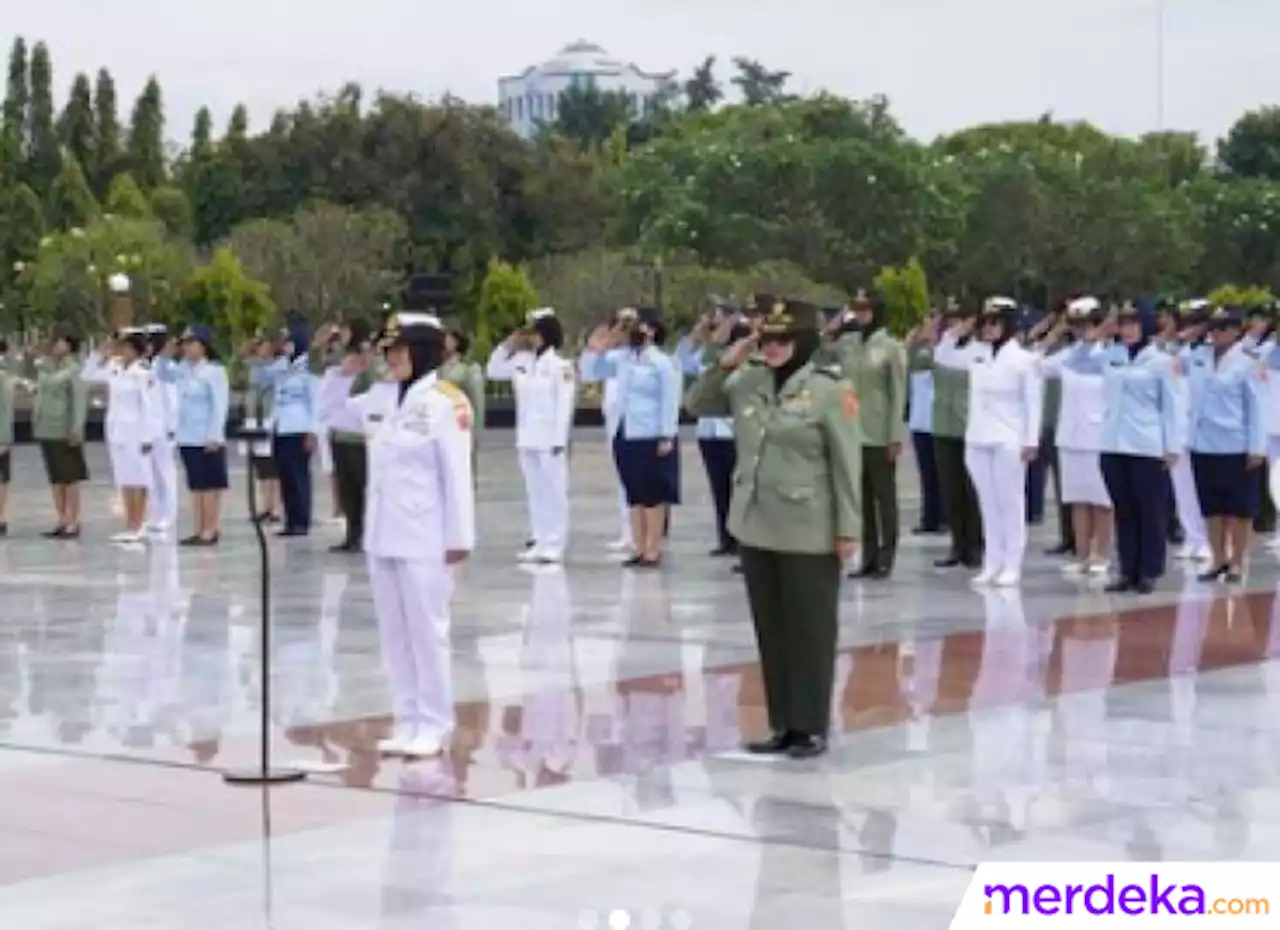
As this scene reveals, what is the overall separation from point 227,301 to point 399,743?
34.5 m

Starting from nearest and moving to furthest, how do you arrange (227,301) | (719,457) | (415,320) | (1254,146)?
1. (415,320)
2. (719,457)
3. (227,301)
4. (1254,146)

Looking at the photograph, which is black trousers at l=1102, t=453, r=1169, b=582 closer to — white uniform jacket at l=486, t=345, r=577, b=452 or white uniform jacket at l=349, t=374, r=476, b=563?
white uniform jacket at l=486, t=345, r=577, b=452

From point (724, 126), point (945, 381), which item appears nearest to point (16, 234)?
point (724, 126)

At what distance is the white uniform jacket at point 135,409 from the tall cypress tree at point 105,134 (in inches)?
1870

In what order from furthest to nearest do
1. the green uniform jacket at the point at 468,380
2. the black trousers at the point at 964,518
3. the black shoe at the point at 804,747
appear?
1. the black trousers at the point at 964,518
2. the green uniform jacket at the point at 468,380
3. the black shoe at the point at 804,747

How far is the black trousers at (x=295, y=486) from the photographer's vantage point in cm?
2127

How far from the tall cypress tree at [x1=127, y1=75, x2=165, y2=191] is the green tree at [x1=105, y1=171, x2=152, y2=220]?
6479mm

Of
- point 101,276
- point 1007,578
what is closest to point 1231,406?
point 1007,578

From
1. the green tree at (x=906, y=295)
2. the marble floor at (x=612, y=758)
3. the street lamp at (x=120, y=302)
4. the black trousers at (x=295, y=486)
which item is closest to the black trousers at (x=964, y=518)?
the marble floor at (x=612, y=758)

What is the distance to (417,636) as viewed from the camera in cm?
1081

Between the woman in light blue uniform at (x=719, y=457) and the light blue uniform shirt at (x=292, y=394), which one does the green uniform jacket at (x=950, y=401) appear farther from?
the light blue uniform shirt at (x=292, y=394)

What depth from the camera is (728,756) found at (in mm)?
10680

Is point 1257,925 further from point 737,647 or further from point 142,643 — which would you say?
point 142,643

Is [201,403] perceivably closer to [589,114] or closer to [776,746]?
[776,746]
